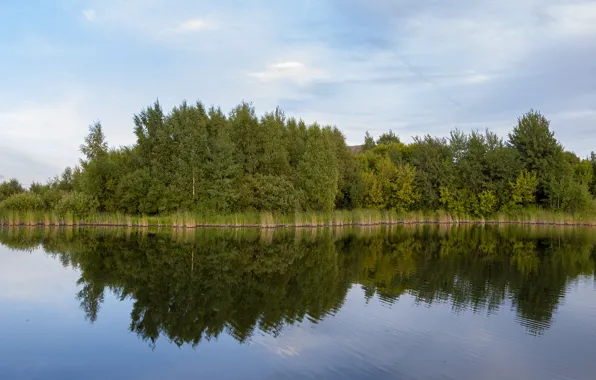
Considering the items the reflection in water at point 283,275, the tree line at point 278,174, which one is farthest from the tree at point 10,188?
the reflection in water at point 283,275

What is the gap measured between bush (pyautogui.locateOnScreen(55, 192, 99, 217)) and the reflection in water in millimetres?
9812

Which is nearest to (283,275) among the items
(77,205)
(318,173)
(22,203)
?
(318,173)

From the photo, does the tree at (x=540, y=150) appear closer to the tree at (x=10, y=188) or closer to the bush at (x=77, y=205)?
the bush at (x=77, y=205)

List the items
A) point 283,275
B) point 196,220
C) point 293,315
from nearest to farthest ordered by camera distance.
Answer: point 293,315 < point 283,275 < point 196,220

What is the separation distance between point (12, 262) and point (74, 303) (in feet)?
29.2

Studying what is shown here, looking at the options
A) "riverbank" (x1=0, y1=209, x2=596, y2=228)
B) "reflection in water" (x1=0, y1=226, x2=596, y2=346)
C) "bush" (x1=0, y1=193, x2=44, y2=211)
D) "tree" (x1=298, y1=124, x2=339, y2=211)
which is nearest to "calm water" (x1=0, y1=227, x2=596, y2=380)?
"reflection in water" (x1=0, y1=226, x2=596, y2=346)

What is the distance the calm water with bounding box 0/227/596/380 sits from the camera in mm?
9469

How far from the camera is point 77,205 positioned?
41.7 meters

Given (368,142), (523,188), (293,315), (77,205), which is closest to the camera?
(293,315)

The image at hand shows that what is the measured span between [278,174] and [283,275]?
2631 centimetres

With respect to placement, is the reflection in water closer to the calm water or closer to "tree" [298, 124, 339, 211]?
the calm water

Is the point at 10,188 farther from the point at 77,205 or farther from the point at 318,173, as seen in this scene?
the point at 318,173

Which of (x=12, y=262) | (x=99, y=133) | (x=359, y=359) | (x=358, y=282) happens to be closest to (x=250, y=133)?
(x=99, y=133)

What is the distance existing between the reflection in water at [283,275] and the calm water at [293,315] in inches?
3.2
